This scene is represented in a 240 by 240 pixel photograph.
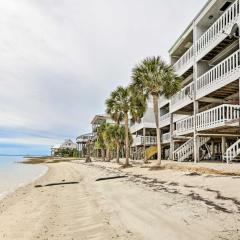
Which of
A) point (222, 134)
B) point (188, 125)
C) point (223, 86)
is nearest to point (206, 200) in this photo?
point (223, 86)

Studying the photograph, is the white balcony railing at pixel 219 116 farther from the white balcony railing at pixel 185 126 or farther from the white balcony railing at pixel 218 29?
the white balcony railing at pixel 218 29

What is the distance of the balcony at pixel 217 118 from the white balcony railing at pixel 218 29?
4.62 meters

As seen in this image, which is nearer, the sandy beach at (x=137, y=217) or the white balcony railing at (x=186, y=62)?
the sandy beach at (x=137, y=217)

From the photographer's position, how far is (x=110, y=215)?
7980 mm

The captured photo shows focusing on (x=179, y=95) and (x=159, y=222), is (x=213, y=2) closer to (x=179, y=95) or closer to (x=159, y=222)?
(x=179, y=95)

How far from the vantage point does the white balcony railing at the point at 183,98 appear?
27.9 metres

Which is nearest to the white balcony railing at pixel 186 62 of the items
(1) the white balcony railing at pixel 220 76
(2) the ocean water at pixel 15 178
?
(1) the white balcony railing at pixel 220 76

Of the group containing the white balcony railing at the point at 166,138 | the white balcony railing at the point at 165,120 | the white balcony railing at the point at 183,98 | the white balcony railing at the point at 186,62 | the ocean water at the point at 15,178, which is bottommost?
the ocean water at the point at 15,178

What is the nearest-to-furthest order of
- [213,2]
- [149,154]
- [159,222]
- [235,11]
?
[159,222] → [235,11] → [213,2] → [149,154]

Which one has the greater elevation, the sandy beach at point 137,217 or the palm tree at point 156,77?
the palm tree at point 156,77

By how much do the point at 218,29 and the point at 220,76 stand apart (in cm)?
343

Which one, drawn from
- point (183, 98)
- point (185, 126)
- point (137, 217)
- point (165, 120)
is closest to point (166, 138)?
point (165, 120)

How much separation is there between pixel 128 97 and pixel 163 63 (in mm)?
8653

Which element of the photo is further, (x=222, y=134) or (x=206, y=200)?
(x=222, y=134)
